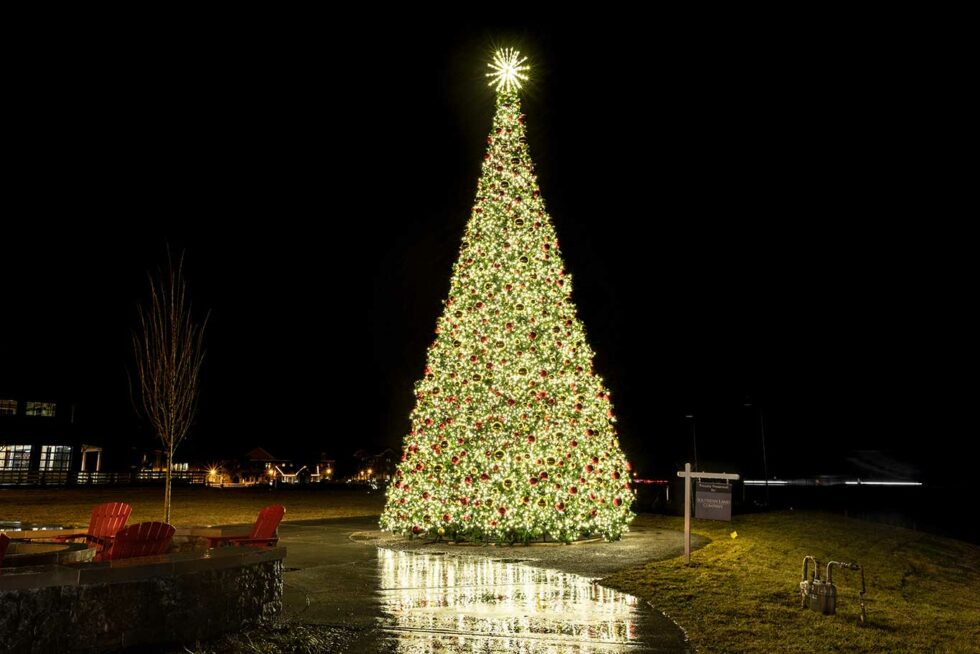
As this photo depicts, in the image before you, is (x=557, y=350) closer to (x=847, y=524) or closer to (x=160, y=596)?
(x=160, y=596)

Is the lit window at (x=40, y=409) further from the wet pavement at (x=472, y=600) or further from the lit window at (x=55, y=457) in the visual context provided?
the wet pavement at (x=472, y=600)

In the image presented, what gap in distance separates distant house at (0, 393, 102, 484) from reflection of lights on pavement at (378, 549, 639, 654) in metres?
37.6

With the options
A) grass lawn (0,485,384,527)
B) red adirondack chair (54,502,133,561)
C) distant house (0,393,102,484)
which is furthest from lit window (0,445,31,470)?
red adirondack chair (54,502,133,561)

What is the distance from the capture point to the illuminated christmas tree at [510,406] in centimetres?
1355

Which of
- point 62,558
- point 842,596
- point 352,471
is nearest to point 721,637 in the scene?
point 842,596

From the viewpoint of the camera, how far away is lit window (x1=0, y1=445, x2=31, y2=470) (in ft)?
140

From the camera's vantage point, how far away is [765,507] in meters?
28.3

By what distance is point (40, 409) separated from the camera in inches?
1789

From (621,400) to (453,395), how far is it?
247 ft

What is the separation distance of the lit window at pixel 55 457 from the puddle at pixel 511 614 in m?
42.5

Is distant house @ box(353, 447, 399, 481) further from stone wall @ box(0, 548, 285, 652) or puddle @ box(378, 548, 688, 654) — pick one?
stone wall @ box(0, 548, 285, 652)

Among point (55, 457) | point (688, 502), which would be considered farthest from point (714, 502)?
point (55, 457)

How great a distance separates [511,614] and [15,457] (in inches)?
1790

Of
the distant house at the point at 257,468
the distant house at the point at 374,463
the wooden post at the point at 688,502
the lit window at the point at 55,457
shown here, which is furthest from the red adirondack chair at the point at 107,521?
the distant house at the point at 374,463
